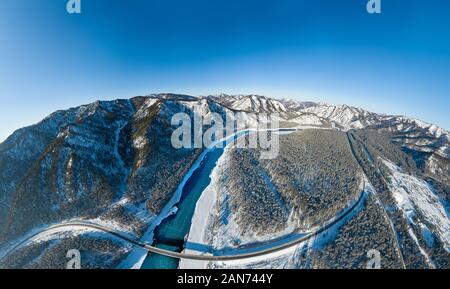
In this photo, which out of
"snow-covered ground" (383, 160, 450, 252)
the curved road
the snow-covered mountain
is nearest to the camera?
the curved road

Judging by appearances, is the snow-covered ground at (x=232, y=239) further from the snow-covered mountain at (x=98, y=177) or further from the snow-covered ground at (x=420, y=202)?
the snow-covered ground at (x=420, y=202)

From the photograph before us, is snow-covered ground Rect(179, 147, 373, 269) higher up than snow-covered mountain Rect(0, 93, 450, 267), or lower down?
Answer: lower down

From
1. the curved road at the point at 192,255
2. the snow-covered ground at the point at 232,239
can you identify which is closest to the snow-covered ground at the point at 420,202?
the snow-covered ground at the point at 232,239

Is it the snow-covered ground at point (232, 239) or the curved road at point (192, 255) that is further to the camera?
the curved road at point (192, 255)

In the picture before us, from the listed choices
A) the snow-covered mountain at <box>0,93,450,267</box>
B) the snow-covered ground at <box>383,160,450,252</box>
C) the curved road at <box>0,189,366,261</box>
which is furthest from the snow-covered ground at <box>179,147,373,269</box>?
the snow-covered ground at <box>383,160,450,252</box>

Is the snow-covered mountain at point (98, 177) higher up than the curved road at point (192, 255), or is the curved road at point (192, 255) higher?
the snow-covered mountain at point (98, 177)

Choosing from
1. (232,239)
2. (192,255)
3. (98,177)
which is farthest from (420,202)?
(98,177)

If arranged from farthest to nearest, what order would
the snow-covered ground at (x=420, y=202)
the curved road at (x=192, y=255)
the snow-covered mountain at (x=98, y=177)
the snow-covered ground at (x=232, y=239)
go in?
the snow-covered ground at (x=420, y=202) → the snow-covered mountain at (x=98, y=177) → the curved road at (x=192, y=255) → the snow-covered ground at (x=232, y=239)

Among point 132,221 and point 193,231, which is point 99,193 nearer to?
point 132,221

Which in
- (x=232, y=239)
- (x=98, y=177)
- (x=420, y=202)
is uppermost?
(x=98, y=177)

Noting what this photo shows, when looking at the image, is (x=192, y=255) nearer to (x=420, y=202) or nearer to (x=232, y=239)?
(x=232, y=239)

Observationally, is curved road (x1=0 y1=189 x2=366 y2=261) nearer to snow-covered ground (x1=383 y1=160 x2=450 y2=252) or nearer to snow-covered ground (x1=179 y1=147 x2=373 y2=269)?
snow-covered ground (x1=179 y1=147 x2=373 y2=269)
